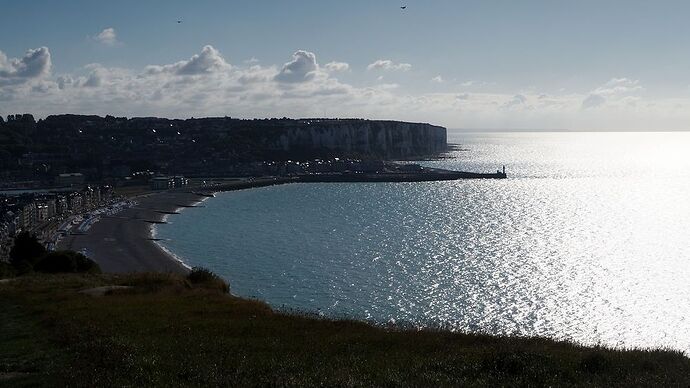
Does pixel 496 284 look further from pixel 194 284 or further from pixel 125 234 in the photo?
pixel 125 234

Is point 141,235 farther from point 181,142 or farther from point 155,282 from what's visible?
point 181,142

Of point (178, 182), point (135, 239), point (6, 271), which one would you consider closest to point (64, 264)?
point (6, 271)

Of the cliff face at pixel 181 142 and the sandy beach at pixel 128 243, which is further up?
the cliff face at pixel 181 142

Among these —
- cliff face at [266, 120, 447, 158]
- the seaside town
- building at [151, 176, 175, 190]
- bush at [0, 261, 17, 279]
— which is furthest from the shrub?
cliff face at [266, 120, 447, 158]

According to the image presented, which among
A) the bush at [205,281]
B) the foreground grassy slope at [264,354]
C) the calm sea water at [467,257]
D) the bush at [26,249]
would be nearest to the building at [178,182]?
the calm sea water at [467,257]

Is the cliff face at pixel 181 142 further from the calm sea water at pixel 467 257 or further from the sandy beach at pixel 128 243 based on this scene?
the sandy beach at pixel 128 243
